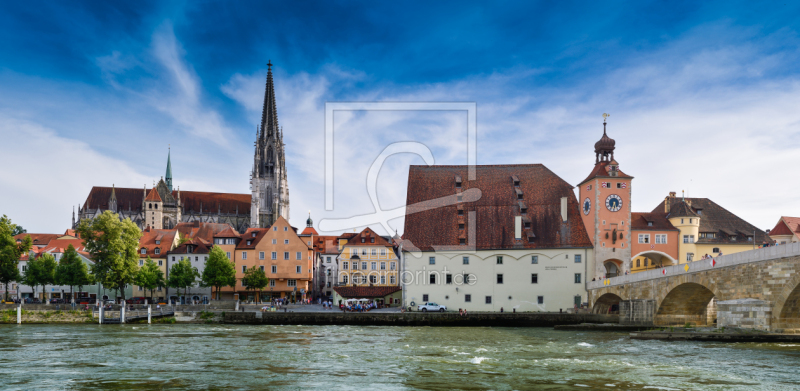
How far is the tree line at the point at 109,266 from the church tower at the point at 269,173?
59.4 metres

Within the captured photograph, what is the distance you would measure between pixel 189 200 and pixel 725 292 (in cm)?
12161

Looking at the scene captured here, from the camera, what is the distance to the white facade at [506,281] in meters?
53.5

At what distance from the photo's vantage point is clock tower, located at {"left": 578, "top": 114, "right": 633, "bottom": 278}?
53562 mm

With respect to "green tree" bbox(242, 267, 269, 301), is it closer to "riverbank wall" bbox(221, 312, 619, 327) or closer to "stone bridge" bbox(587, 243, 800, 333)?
"riverbank wall" bbox(221, 312, 619, 327)

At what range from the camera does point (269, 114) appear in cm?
14150

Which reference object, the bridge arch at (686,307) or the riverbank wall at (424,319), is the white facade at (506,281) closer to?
the riverbank wall at (424,319)

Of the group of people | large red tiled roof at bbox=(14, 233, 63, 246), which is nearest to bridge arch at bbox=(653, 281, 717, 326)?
the group of people

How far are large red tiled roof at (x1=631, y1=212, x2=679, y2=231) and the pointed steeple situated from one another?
98.9 m

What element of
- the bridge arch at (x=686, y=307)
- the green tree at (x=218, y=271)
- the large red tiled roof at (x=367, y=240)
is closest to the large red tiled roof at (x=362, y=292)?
the large red tiled roof at (x=367, y=240)

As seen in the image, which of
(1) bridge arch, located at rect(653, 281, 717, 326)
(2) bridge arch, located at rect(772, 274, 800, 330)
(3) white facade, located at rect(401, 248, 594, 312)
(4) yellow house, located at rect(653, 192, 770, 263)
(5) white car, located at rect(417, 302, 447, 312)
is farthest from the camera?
(4) yellow house, located at rect(653, 192, 770, 263)

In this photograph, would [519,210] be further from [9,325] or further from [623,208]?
[9,325]

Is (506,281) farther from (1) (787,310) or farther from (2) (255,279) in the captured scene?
(2) (255,279)

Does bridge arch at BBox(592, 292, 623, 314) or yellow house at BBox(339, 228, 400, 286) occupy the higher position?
yellow house at BBox(339, 228, 400, 286)

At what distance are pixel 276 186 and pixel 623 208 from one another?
92943mm
